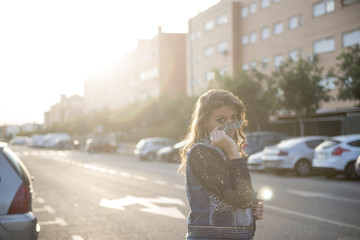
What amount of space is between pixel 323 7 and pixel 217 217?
128 feet

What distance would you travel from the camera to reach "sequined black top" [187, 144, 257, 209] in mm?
2639

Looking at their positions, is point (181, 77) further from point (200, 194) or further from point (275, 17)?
point (200, 194)

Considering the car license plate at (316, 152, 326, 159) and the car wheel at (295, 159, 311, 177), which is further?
the car wheel at (295, 159, 311, 177)

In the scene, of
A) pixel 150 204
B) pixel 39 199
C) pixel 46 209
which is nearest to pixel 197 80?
pixel 39 199

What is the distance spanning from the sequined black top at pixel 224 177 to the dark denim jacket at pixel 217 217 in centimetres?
5

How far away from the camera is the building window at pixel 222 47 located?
169 ft

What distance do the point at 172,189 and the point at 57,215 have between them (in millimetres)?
4899

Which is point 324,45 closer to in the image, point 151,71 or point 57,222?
point 57,222

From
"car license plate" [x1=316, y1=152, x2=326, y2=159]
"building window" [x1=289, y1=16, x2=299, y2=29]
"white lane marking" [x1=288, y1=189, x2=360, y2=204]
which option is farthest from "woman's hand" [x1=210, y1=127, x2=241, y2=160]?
"building window" [x1=289, y1=16, x2=299, y2=29]

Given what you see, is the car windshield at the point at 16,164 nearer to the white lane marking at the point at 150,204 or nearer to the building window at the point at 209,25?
the white lane marking at the point at 150,204

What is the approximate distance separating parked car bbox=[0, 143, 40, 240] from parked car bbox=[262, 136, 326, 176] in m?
14.1

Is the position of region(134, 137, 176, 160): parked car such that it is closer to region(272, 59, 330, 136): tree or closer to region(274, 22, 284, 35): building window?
region(272, 59, 330, 136): tree

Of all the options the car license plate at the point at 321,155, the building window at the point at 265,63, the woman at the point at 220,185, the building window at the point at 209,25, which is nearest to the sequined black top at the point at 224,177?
the woman at the point at 220,185

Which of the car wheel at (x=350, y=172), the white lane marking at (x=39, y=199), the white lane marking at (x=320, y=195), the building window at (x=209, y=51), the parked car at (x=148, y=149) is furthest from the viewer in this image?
the building window at (x=209, y=51)
